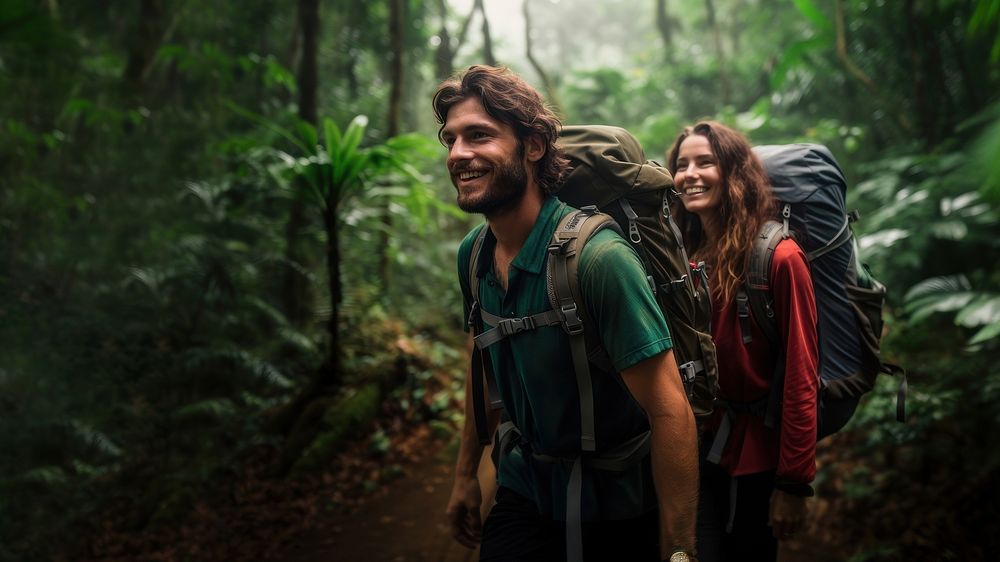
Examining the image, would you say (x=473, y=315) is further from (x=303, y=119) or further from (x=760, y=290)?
(x=303, y=119)

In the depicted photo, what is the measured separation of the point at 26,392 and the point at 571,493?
569 cm

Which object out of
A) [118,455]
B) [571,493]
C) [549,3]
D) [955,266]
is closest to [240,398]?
[118,455]

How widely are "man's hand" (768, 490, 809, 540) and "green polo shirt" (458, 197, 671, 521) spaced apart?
57cm

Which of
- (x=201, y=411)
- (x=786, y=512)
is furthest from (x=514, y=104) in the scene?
(x=201, y=411)

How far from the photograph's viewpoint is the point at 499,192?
1.95m

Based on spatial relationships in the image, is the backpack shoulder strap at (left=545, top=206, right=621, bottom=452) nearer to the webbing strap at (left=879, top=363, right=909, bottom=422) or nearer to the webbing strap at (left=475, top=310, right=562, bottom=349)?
the webbing strap at (left=475, top=310, right=562, bottom=349)

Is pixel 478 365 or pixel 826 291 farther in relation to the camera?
pixel 826 291

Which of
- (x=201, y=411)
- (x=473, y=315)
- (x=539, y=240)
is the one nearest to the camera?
(x=539, y=240)

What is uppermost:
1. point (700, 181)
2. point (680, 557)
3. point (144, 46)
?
point (144, 46)

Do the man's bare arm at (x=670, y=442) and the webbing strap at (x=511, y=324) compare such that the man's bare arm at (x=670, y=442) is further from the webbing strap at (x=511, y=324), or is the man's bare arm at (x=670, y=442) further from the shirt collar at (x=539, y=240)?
the shirt collar at (x=539, y=240)

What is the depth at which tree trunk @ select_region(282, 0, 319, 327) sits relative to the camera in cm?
653

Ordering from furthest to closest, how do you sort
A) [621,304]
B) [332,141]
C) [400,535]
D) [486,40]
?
[486,40] < [332,141] < [400,535] < [621,304]

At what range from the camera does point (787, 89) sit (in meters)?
9.93

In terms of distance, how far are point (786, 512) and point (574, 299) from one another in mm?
1197
